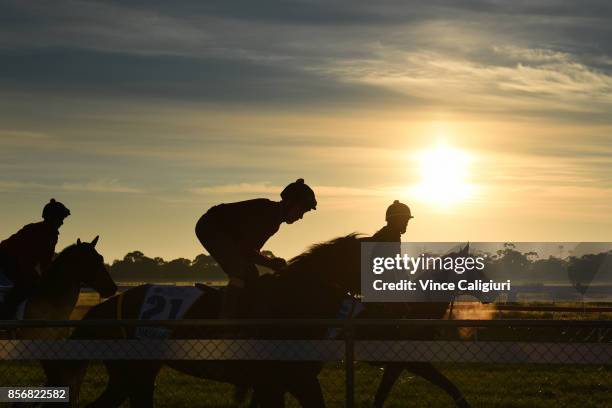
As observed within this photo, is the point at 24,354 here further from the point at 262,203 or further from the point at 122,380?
the point at 262,203

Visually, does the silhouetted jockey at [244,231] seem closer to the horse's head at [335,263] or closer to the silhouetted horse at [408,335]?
the horse's head at [335,263]

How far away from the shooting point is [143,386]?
912 centimetres

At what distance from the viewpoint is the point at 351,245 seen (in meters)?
9.27

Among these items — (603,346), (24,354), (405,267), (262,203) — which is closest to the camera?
(603,346)

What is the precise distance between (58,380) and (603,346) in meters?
4.49

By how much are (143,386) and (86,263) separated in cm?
255

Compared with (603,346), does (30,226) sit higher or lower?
higher

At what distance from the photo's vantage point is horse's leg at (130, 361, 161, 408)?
907 cm

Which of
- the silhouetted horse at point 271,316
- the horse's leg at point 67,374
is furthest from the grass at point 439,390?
the horse's leg at point 67,374

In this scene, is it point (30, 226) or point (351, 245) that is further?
point (30, 226)

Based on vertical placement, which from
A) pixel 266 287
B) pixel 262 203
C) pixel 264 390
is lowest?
pixel 264 390

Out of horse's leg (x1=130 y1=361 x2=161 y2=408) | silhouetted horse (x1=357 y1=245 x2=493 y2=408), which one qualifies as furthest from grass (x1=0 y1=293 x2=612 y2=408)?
horse's leg (x1=130 y1=361 x2=161 y2=408)

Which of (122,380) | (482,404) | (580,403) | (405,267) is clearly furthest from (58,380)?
(580,403)

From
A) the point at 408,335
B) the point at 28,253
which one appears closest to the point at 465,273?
the point at 408,335
